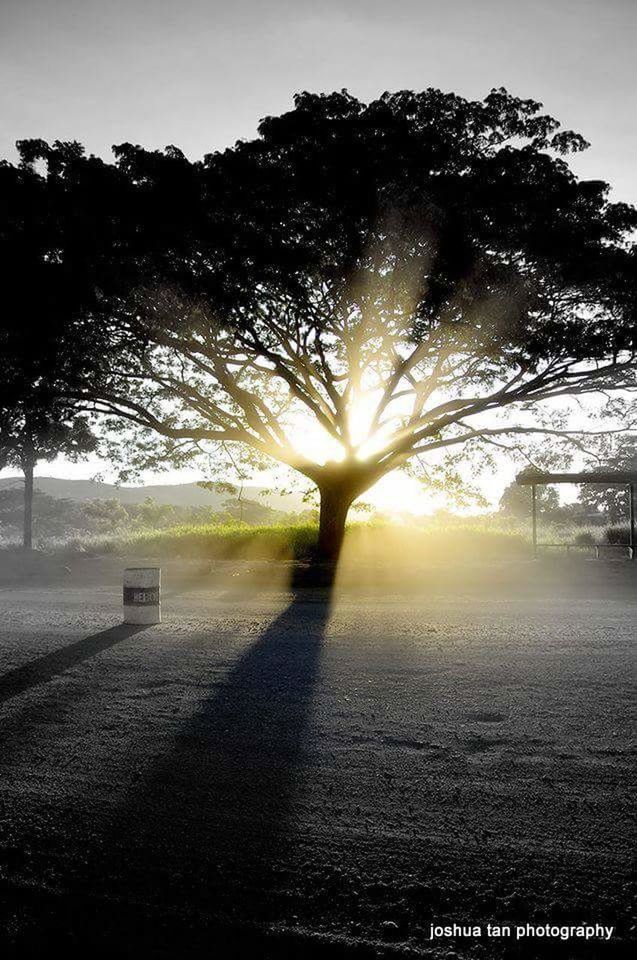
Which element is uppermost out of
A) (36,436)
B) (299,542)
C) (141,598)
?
(36,436)

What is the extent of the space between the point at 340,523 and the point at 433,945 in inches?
675

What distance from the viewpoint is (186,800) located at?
11.3 ft

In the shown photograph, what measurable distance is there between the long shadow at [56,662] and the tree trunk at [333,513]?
11.0m

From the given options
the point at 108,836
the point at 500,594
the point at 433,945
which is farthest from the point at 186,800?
the point at 500,594

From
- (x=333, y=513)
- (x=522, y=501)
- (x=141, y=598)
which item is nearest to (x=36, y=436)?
(x=333, y=513)

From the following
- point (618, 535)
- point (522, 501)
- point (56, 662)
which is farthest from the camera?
point (522, 501)

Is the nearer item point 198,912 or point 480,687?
point 198,912

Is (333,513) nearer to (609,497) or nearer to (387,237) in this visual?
(387,237)

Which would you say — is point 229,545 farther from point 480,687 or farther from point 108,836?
point 108,836

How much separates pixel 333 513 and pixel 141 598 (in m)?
10.7

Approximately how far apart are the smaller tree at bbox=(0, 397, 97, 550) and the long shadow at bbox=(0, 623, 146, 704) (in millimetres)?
12310

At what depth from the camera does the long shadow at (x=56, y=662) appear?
5.75 metres

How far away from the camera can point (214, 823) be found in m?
3.22

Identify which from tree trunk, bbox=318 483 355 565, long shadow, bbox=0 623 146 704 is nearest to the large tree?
tree trunk, bbox=318 483 355 565
